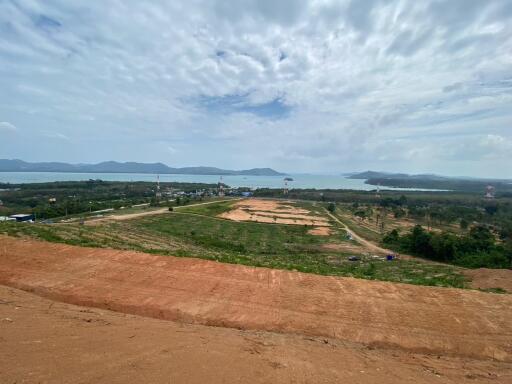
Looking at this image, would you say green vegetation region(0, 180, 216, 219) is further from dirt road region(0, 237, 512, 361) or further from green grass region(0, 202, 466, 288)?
dirt road region(0, 237, 512, 361)

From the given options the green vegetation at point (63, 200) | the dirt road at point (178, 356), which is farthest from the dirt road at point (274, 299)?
the green vegetation at point (63, 200)

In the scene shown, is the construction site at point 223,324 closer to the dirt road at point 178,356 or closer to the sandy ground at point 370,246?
the dirt road at point 178,356

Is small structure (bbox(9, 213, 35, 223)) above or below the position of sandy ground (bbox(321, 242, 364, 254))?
above

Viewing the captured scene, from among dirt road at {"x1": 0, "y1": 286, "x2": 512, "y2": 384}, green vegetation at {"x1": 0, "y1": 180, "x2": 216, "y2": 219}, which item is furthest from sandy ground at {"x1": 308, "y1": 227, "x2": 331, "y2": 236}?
dirt road at {"x1": 0, "y1": 286, "x2": 512, "y2": 384}

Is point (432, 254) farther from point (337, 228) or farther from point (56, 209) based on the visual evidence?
point (56, 209)

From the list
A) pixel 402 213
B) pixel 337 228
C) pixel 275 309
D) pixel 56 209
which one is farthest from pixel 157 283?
pixel 402 213

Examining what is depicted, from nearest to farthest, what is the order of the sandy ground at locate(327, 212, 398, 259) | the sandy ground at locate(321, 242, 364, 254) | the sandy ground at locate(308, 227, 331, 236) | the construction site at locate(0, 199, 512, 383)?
1. the construction site at locate(0, 199, 512, 383)
2. the sandy ground at locate(321, 242, 364, 254)
3. the sandy ground at locate(327, 212, 398, 259)
4. the sandy ground at locate(308, 227, 331, 236)
